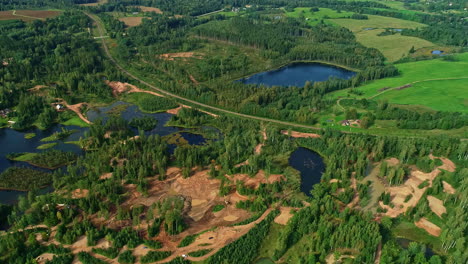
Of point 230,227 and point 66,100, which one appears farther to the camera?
point 66,100

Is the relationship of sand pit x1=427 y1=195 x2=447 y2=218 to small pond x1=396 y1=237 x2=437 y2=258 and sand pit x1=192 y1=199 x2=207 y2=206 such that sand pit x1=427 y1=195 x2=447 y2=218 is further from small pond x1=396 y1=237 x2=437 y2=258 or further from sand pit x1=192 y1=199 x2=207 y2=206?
sand pit x1=192 y1=199 x2=207 y2=206

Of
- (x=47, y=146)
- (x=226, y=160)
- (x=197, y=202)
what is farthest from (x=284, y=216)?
(x=47, y=146)

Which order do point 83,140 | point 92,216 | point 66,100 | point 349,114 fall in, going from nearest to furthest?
1. point 92,216
2. point 83,140
3. point 349,114
4. point 66,100

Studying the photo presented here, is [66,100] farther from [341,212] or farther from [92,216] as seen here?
[341,212]

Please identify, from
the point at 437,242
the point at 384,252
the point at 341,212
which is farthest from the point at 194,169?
the point at 437,242

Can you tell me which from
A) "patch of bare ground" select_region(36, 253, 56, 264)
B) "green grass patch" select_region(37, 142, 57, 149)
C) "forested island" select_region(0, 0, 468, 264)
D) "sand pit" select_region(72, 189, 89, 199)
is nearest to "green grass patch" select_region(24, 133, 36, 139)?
"forested island" select_region(0, 0, 468, 264)

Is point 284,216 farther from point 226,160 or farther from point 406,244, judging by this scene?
point 406,244
